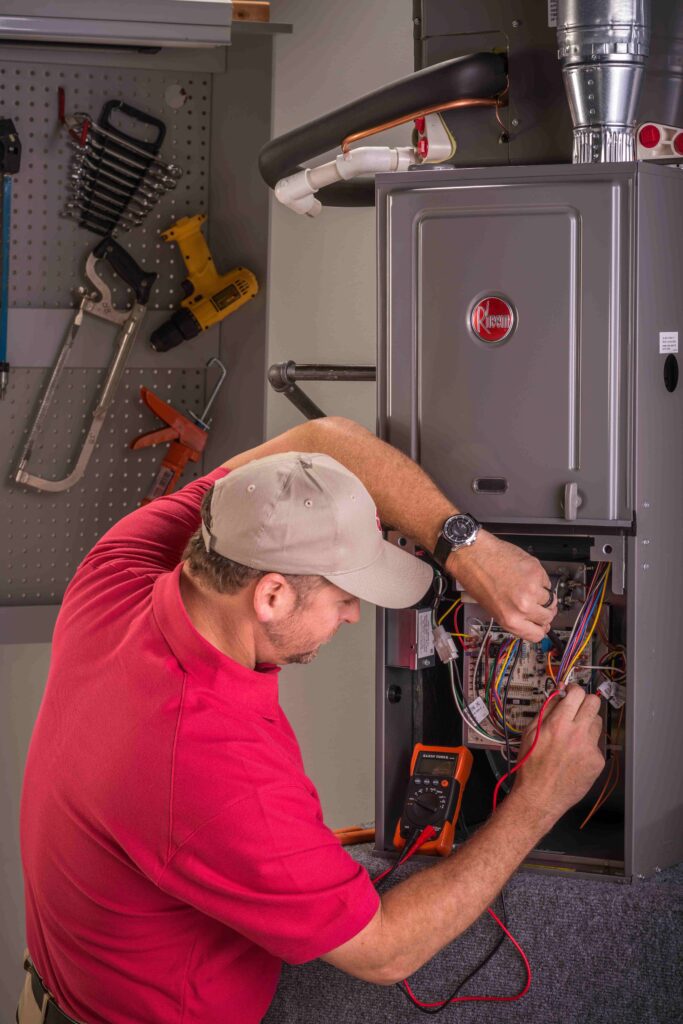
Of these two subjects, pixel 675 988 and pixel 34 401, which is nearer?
pixel 675 988

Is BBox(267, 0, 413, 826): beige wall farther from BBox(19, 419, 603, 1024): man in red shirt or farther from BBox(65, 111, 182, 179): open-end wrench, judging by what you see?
BBox(19, 419, 603, 1024): man in red shirt

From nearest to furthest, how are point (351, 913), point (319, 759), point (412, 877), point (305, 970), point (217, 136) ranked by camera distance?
point (351, 913), point (412, 877), point (305, 970), point (217, 136), point (319, 759)

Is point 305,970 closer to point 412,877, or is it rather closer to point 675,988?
point 412,877

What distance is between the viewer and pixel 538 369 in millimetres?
1513

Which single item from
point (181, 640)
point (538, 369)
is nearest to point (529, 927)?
point (181, 640)

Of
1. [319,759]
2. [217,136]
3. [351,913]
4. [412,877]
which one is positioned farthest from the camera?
[319,759]

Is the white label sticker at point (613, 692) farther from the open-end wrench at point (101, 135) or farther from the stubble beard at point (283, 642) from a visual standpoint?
the open-end wrench at point (101, 135)

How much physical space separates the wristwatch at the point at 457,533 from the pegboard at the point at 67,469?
1333 millimetres

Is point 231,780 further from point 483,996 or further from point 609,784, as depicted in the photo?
point 609,784

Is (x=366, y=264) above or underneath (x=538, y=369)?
above

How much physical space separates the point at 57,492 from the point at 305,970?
145 centimetres

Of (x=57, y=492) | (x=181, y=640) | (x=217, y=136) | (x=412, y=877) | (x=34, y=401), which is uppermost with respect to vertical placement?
(x=217, y=136)

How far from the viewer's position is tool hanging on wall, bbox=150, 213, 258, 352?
2.61 meters

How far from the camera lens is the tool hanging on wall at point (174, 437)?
8.63 ft
